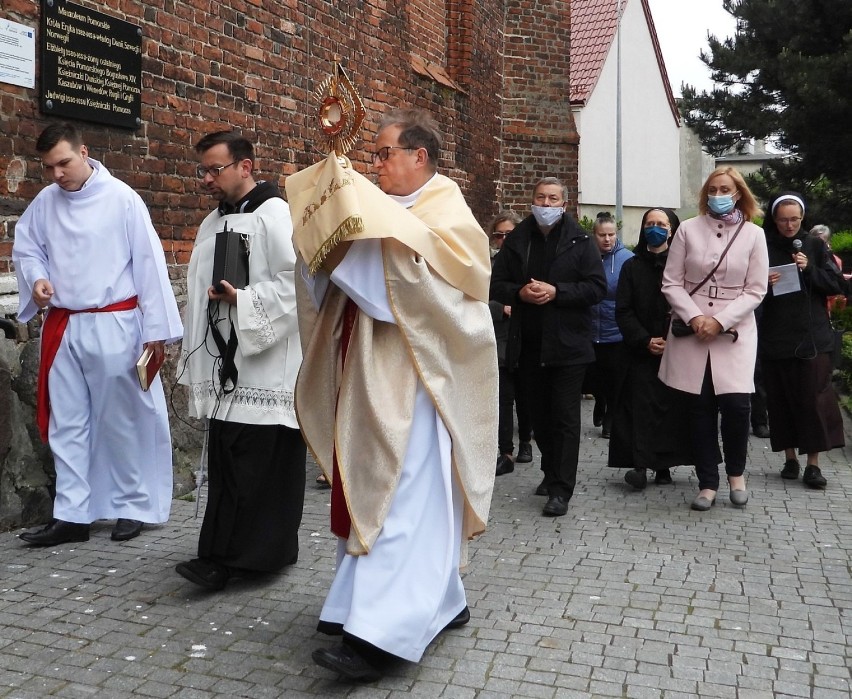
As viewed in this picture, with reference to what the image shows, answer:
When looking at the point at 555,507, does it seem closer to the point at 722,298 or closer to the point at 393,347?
the point at 722,298

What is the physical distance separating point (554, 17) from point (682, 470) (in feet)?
28.0

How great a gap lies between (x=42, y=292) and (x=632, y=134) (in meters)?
36.0

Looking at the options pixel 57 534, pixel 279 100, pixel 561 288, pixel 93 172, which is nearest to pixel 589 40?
pixel 279 100

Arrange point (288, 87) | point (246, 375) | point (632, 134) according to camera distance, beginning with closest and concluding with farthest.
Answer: point (246, 375), point (288, 87), point (632, 134)

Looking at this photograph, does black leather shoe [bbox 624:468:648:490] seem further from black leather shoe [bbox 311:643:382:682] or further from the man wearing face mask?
black leather shoe [bbox 311:643:382:682]

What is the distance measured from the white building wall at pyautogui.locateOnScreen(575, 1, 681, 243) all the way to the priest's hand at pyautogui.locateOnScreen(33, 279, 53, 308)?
32.0 metres

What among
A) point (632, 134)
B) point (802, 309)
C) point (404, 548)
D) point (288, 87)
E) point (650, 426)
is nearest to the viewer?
point (404, 548)

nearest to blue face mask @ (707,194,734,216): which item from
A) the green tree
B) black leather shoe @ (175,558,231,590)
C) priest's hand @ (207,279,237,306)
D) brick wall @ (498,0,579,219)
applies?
priest's hand @ (207,279,237,306)

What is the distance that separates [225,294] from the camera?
5.17 m

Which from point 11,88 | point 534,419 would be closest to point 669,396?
point 534,419

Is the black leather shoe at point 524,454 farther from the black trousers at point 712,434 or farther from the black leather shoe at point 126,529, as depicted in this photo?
the black leather shoe at point 126,529

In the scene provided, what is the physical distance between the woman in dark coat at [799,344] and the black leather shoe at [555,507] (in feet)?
6.51

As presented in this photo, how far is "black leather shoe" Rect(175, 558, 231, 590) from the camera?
16.4 feet

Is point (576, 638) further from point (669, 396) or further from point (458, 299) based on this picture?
point (669, 396)
